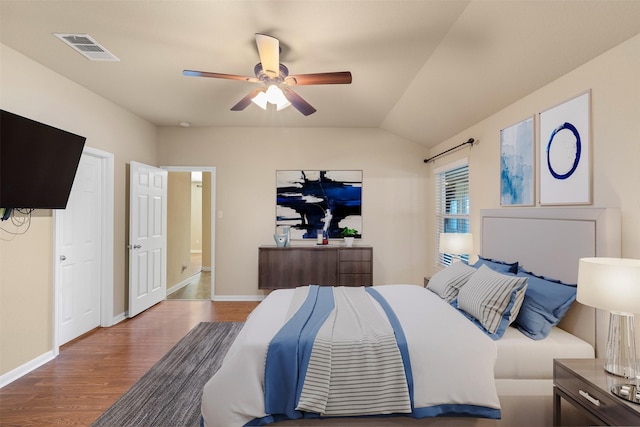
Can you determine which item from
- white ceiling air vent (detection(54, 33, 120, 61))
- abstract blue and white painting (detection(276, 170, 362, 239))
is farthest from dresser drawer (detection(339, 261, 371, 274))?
white ceiling air vent (detection(54, 33, 120, 61))

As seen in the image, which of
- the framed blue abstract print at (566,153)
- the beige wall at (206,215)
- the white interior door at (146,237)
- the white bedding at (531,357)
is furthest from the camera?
the beige wall at (206,215)

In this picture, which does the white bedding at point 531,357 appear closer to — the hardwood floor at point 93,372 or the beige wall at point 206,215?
the hardwood floor at point 93,372

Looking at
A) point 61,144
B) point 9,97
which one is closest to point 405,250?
point 61,144

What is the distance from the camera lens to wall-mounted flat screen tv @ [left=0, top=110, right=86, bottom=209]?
2293 millimetres

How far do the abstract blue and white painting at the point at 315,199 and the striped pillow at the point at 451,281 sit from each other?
7.03ft

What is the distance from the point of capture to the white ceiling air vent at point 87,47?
2.38m

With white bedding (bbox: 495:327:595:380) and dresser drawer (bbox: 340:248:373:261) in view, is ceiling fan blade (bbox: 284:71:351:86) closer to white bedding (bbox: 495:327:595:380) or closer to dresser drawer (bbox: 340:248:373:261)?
white bedding (bbox: 495:327:595:380)

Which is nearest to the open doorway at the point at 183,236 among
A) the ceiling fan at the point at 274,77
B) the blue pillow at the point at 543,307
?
the ceiling fan at the point at 274,77

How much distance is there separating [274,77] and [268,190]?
254cm

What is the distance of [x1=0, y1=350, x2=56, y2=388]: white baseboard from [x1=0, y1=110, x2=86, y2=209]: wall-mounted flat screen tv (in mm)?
1362

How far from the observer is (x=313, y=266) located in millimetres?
4398

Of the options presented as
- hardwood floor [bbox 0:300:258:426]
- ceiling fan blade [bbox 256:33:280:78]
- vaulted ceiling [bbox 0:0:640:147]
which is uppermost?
vaulted ceiling [bbox 0:0:640:147]

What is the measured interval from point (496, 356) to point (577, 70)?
198cm

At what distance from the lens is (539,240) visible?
2.30m
